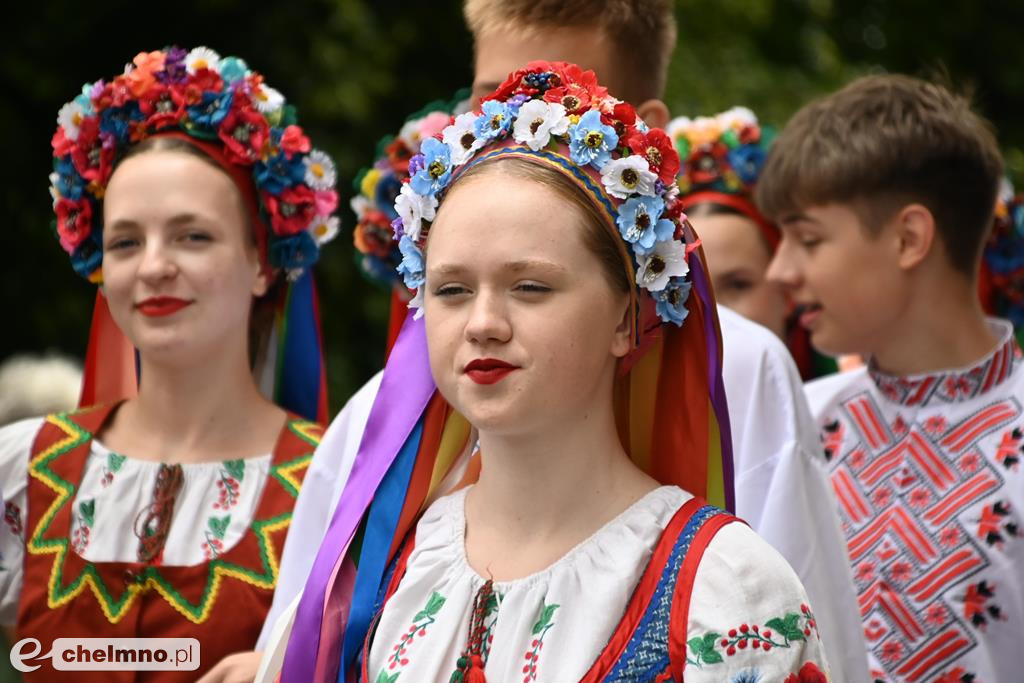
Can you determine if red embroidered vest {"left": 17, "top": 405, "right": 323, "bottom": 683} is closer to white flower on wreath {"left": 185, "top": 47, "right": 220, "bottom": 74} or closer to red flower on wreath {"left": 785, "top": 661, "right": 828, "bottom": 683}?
white flower on wreath {"left": 185, "top": 47, "right": 220, "bottom": 74}

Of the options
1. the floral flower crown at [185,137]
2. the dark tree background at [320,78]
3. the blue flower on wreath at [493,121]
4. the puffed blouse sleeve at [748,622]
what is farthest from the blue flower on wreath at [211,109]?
the dark tree background at [320,78]

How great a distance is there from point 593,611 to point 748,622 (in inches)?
9.8

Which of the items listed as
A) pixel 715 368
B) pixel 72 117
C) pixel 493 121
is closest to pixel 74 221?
pixel 72 117

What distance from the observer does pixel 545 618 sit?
8.02 feet

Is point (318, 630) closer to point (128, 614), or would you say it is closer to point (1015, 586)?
point (128, 614)

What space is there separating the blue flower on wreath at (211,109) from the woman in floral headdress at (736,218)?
4.77 ft

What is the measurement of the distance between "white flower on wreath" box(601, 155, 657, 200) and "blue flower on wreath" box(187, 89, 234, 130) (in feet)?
4.78

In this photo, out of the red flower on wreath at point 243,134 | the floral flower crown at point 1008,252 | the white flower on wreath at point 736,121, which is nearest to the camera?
the red flower on wreath at point 243,134

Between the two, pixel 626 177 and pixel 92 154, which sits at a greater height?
pixel 92 154

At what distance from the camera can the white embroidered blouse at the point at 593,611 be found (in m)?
2.31

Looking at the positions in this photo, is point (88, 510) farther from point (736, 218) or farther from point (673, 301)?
point (736, 218)

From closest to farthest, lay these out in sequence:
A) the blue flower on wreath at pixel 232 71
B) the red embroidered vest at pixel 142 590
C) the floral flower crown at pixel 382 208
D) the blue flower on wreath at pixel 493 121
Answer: the blue flower on wreath at pixel 493 121
the red embroidered vest at pixel 142 590
the blue flower on wreath at pixel 232 71
the floral flower crown at pixel 382 208

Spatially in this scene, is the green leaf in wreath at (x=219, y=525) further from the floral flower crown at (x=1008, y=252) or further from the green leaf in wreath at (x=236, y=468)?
the floral flower crown at (x=1008, y=252)

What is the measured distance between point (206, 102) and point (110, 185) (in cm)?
32
